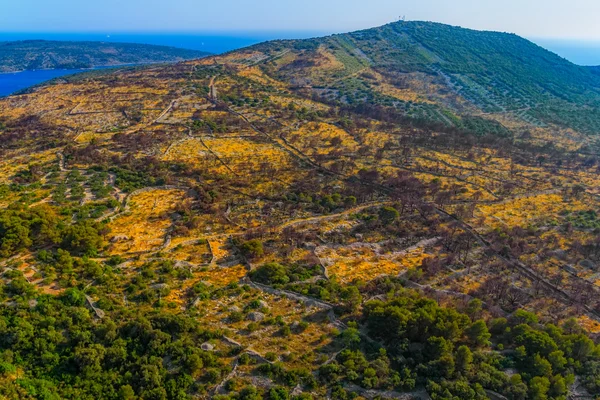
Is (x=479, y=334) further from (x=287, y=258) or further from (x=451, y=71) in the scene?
(x=451, y=71)

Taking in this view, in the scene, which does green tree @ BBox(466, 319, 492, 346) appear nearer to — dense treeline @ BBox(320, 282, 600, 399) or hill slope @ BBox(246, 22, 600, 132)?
dense treeline @ BBox(320, 282, 600, 399)

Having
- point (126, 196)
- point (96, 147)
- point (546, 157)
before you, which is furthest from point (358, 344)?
point (546, 157)

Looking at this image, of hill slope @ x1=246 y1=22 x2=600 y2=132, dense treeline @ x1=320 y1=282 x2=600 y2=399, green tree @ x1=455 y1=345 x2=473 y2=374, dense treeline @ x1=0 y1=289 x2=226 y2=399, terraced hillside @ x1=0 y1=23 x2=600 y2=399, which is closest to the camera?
dense treeline @ x1=0 y1=289 x2=226 y2=399

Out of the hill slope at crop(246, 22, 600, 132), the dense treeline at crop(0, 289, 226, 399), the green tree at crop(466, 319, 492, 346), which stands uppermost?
the hill slope at crop(246, 22, 600, 132)

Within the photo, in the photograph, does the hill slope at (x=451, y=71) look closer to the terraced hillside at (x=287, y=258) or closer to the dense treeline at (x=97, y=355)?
the terraced hillside at (x=287, y=258)

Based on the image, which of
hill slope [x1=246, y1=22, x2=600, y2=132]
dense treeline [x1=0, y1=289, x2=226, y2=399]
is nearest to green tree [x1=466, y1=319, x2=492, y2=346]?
dense treeline [x1=0, y1=289, x2=226, y2=399]

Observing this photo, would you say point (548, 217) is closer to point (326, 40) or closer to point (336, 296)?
point (336, 296)

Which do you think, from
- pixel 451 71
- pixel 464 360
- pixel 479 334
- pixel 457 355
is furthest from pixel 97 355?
pixel 451 71

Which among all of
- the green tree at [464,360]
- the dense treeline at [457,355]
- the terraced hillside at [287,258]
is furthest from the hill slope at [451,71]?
the green tree at [464,360]

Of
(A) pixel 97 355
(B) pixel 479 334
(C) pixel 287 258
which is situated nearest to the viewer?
(A) pixel 97 355

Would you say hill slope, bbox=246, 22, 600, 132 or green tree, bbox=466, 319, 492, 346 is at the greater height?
hill slope, bbox=246, 22, 600, 132
